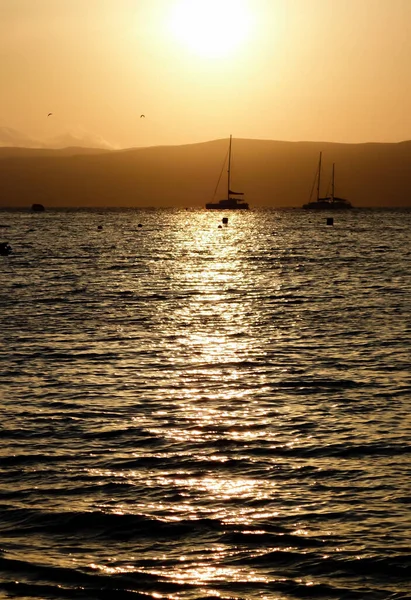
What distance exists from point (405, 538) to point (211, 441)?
6.69 m

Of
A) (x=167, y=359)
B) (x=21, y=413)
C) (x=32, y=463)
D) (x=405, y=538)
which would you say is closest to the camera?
(x=405, y=538)

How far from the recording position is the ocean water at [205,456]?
46.1 ft

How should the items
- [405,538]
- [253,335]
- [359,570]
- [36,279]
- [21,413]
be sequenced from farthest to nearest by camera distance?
[36,279]
[253,335]
[21,413]
[405,538]
[359,570]

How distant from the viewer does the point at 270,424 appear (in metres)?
22.5

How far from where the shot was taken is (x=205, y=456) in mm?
19844

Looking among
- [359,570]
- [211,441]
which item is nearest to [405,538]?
[359,570]

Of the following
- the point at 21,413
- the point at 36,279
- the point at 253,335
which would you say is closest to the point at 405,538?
the point at 21,413

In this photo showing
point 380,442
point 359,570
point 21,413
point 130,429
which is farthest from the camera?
point 21,413

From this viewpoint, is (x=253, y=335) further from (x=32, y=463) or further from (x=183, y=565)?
(x=183, y=565)

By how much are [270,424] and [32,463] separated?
6003mm

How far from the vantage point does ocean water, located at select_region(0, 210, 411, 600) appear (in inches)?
553

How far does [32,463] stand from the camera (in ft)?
63.6

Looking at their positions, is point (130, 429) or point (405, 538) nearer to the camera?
point (405, 538)

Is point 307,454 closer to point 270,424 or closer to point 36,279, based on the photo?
point 270,424
